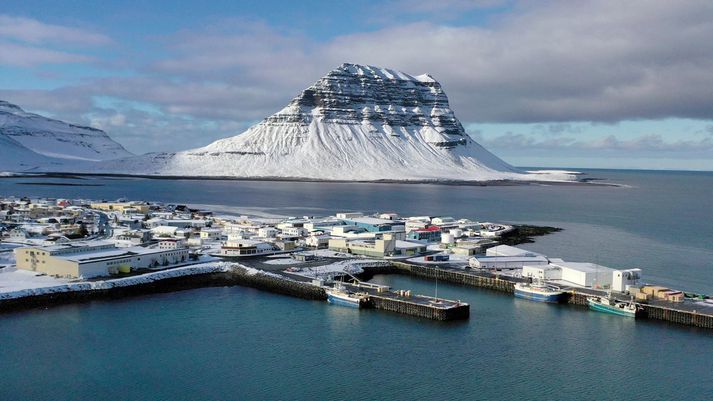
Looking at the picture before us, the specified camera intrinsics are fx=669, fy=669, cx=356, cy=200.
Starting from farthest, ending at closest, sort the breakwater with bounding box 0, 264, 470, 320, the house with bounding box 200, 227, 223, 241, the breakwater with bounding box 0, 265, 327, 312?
the house with bounding box 200, 227, 223, 241 → the breakwater with bounding box 0, 265, 327, 312 → the breakwater with bounding box 0, 264, 470, 320

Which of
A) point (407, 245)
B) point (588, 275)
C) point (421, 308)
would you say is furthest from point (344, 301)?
point (407, 245)

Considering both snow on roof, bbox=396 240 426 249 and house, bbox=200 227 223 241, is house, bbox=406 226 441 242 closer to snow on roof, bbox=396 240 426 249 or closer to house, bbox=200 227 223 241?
snow on roof, bbox=396 240 426 249

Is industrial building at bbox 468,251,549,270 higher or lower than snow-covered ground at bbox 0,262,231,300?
higher

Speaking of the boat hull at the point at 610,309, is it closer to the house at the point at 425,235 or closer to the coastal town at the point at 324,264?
the coastal town at the point at 324,264

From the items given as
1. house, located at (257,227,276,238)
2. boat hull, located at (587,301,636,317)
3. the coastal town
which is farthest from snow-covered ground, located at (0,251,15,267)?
boat hull, located at (587,301,636,317)

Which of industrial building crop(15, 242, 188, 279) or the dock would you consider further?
industrial building crop(15, 242, 188, 279)

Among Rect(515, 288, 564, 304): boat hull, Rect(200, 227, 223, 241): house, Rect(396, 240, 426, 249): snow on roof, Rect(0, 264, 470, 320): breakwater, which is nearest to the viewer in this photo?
Rect(0, 264, 470, 320): breakwater

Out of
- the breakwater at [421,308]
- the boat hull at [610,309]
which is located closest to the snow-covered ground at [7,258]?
the breakwater at [421,308]

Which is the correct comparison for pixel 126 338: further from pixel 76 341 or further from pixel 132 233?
pixel 132 233
